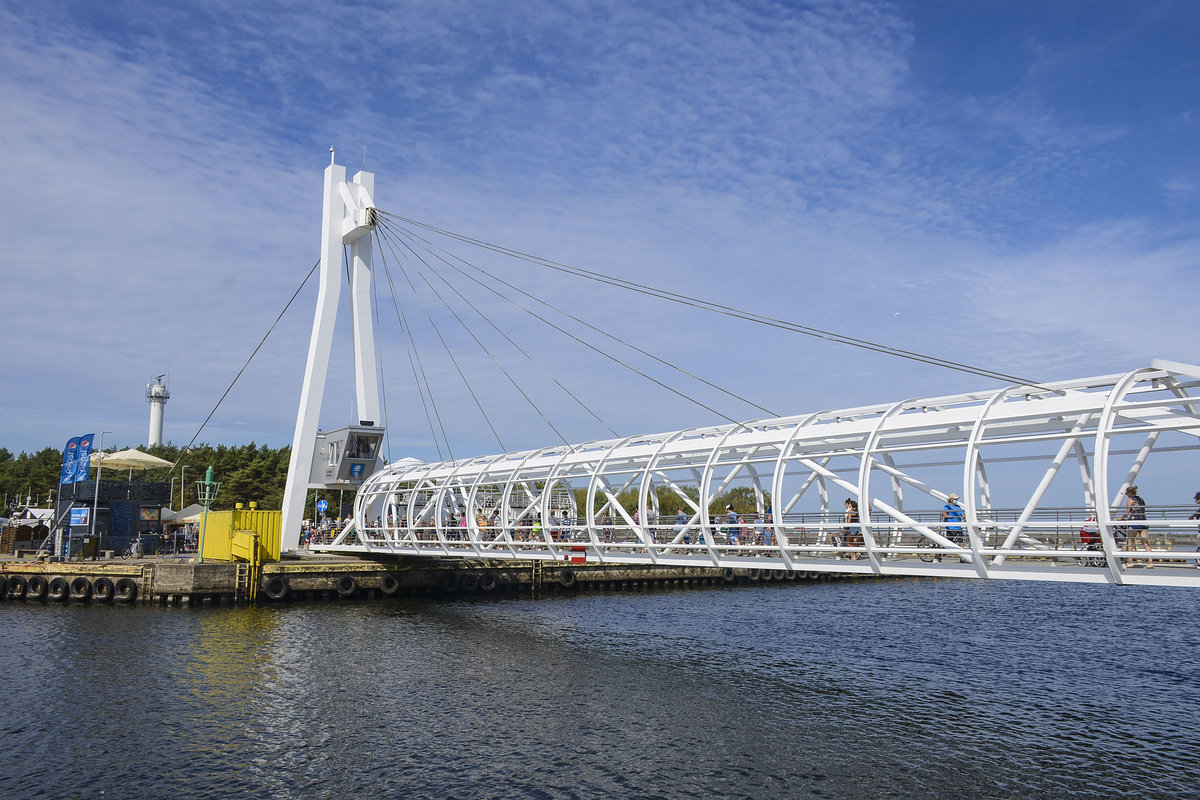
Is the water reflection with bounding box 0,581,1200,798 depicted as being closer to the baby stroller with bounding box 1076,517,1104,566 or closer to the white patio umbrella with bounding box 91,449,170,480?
the baby stroller with bounding box 1076,517,1104,566

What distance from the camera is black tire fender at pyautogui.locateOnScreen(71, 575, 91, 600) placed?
36.8 metres

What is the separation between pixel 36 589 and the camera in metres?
36.8

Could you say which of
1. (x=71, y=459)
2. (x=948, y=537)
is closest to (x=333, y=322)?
(x=71, y=459)

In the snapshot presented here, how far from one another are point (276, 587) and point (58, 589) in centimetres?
902

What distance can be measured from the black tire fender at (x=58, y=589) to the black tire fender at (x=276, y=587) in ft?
26.9

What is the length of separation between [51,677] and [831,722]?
20.0m

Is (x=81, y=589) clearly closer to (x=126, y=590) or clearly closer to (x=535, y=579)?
(x=126, y=590)

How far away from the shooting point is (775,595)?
47.6 m

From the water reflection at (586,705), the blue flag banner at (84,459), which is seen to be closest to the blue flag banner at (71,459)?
the blue flag banner at (84,459)

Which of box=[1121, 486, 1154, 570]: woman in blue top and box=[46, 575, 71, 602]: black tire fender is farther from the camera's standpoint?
box=[46, 575, 71, 602]: black tire fender

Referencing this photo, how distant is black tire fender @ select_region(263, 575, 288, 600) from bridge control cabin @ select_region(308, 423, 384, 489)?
648 cm

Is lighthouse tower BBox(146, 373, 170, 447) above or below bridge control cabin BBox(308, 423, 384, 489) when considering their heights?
above

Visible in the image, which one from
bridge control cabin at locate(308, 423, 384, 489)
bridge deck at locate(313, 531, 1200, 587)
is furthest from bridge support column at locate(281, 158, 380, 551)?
bridge deck at locate(313, 531, 1200, 587)

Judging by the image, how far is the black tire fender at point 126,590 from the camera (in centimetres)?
3666
